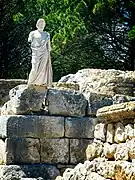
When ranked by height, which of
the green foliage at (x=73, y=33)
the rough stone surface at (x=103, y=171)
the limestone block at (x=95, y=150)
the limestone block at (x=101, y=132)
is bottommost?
the rough stone surface at (x=103, y=171)

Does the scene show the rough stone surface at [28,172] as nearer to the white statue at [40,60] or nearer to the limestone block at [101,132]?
the white statue at [40,60]

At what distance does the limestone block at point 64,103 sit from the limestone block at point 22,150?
0.69 m

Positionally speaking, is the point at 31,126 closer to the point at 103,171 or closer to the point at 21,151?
the point at 21,151

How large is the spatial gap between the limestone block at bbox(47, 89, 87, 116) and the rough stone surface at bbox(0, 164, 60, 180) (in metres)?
1.03

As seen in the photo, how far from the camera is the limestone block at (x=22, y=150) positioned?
9133mm

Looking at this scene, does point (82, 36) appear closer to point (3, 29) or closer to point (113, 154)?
point (3, 29)

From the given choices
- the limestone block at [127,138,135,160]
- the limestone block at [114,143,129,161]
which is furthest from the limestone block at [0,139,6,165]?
the limestone block at [127,138,135,160]

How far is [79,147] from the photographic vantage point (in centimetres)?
961

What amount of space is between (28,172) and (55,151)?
0.74m

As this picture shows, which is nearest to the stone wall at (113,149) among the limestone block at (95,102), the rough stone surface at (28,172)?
the rough stone surface at (28,172)

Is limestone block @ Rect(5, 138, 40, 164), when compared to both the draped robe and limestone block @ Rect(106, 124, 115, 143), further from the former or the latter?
limestone block @ Rect(106, 124, 115, 143)

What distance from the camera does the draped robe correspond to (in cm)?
1022

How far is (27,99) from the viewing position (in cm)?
935

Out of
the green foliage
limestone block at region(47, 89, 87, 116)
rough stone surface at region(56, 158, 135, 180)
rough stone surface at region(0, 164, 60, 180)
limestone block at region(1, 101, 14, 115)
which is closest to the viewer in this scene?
rough stone surface at region(56, 158, 135, 180)
